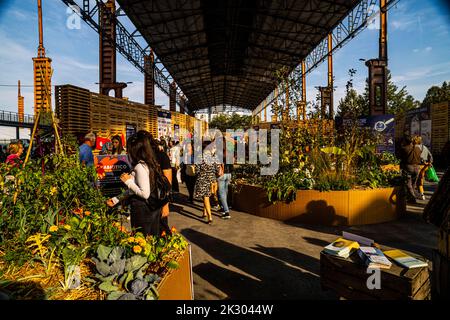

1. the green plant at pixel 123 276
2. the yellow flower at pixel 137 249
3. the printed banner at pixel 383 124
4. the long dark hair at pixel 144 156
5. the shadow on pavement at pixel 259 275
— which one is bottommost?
the shadow on pavement at pixel 259 275

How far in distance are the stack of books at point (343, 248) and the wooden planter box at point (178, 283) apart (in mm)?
1216

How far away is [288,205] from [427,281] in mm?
3555

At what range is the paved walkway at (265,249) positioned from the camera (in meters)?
2.99

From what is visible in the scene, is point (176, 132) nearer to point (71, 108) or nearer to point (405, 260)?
point (71, 108)

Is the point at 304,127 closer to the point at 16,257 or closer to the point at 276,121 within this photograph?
the point at 276,121

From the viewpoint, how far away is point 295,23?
50.9 feet

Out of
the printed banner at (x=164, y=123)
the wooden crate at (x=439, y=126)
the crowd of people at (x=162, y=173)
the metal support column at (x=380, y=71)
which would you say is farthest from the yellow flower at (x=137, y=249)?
the wooden crate at (x=439, y=126)

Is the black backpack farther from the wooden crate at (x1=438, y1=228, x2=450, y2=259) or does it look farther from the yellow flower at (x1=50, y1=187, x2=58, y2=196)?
the wooden crate at (x1=438, y1=228, x2=450, y2=259)

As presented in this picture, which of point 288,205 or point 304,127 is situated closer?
point 288,205

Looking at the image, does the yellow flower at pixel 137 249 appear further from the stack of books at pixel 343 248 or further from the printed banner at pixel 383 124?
the printed banner at pixel 383 124

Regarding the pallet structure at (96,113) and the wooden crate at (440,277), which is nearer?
the wooden crate at (440,277)

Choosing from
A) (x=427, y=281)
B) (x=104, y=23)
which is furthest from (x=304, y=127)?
(x=104, y=23)

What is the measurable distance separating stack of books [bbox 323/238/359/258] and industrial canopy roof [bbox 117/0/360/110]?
42.3ft

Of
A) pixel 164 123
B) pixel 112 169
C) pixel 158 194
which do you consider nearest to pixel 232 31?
pixel 164 123
